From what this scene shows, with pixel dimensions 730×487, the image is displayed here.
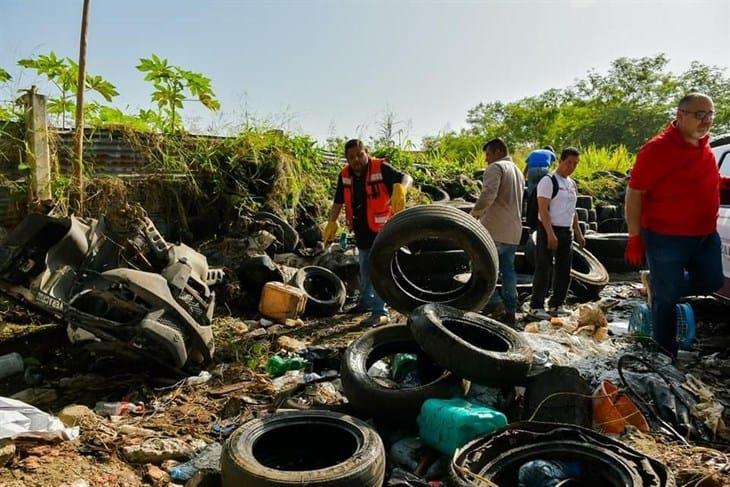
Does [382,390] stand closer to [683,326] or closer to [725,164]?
[683,326]

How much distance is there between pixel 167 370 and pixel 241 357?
2.16ft

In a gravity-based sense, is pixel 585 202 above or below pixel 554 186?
below

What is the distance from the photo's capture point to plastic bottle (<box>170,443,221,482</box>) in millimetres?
2803

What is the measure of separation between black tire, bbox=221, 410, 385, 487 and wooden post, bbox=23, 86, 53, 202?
466 cm

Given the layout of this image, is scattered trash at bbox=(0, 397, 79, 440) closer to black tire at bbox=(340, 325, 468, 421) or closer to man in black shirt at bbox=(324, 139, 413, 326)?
black tire at bbox=(340, 325, 468, 421)

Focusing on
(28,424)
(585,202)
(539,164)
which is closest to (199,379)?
(28,424)

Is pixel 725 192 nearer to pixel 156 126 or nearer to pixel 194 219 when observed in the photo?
pixel 194 219

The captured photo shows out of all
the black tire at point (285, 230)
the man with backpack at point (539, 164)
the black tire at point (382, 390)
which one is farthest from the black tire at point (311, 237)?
the black tire at point (382, 390)

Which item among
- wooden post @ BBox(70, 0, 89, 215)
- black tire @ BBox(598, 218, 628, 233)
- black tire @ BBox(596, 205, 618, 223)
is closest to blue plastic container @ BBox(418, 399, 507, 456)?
wooden post @ BBox(70, 0, 89, 215)

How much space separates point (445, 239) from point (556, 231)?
5.96ft

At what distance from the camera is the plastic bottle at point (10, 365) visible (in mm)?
4168

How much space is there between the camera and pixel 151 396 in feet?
12.6

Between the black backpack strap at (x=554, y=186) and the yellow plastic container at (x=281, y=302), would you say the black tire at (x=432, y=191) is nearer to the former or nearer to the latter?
the black backpack strap at (x=554, y=186)

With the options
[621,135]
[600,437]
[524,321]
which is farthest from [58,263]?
[621,135]
